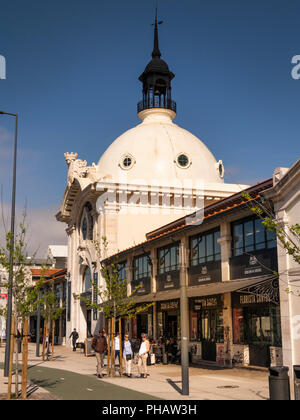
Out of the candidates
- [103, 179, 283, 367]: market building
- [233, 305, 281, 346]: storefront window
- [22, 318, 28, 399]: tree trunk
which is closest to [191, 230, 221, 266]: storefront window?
[103, 179, 283, 367]: market building

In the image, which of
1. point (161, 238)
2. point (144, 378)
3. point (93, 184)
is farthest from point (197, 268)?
point (93, 184)

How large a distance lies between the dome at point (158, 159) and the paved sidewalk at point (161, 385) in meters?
23.0

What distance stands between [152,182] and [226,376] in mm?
24511

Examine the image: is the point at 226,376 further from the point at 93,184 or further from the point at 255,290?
the point at 93,184

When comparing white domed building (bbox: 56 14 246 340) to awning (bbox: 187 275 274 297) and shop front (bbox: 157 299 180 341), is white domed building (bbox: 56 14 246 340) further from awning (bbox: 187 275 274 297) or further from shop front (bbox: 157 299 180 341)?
awning (bbox: 187 275 274 297)

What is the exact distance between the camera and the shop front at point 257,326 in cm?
1966

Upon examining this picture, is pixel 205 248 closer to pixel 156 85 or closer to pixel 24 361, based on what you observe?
pixel 24 361

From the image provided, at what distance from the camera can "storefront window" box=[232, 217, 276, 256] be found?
20709mm

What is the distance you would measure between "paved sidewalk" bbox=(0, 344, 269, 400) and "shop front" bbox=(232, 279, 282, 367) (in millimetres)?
780

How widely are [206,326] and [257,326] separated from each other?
15.8 feet

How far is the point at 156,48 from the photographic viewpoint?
5797 cm

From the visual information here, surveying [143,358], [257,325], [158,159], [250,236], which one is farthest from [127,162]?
[143,358]

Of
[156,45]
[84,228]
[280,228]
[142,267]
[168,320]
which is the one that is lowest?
[168,320]

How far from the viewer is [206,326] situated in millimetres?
25828
